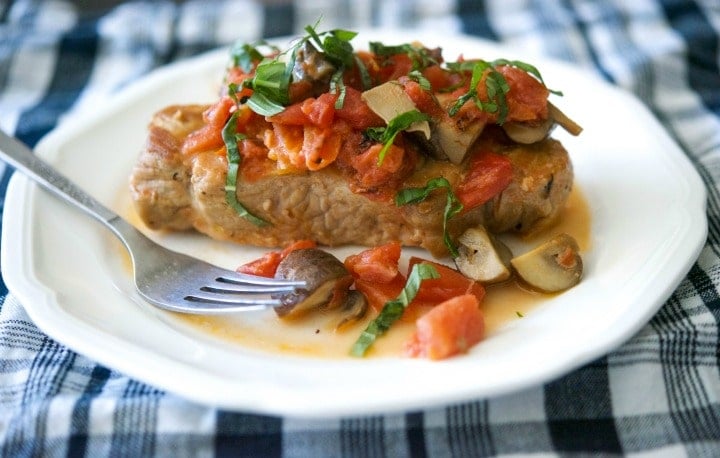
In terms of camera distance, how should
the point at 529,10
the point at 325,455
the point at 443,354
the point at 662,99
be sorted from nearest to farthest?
the point at 325,455 < the point at 443,354 < the point at 662,99 < the point at 529,10

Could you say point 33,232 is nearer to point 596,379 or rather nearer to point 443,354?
point 443,354

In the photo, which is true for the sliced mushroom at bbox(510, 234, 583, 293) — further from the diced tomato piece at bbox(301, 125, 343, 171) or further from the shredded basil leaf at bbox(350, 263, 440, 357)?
the diced tomato piece at bbox(301, 125, 343, 171)

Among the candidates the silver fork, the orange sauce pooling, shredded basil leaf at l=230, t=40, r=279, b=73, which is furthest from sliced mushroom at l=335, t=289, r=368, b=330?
shredded basil leaf at l=230, t=40, r=279, b=73

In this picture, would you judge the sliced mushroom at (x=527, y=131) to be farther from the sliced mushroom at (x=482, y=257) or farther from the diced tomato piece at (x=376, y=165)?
the diced tomato piece at (x=376, y=165)

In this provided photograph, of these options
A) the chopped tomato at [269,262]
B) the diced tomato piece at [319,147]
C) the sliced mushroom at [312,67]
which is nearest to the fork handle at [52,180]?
the chopped tomato at [269,262]

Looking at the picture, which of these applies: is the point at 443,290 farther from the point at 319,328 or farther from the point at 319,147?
the point at 319,147

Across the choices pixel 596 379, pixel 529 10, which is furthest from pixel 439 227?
pixel 529 10
